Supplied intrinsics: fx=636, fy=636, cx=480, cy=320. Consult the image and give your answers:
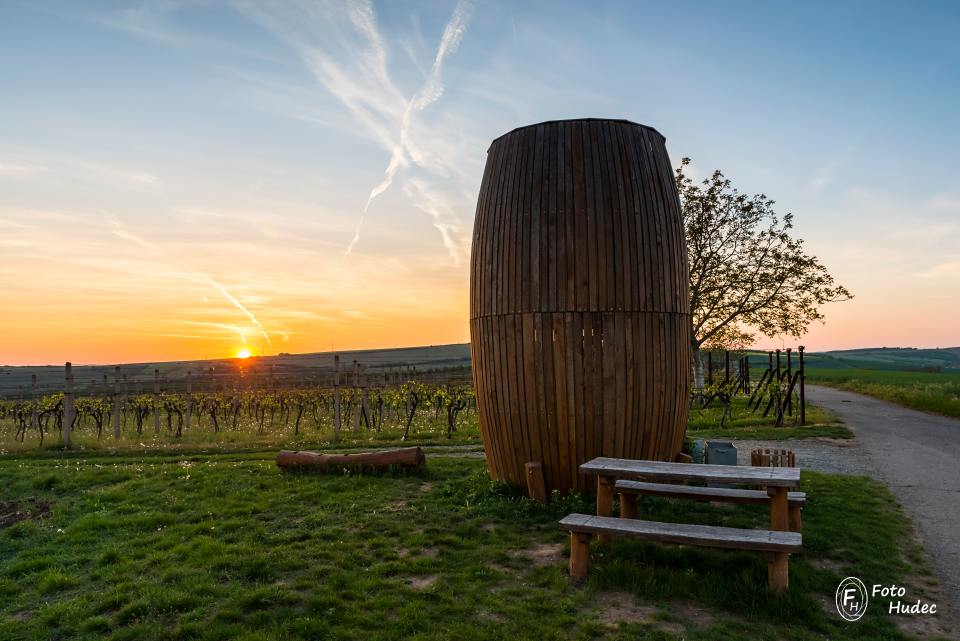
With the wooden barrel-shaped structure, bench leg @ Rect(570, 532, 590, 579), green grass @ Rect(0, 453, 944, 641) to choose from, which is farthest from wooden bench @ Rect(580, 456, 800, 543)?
the wooden barrel-shaped structure

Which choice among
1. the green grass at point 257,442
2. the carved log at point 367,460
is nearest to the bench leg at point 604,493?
the carved log at point 367,460

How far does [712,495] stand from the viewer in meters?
6.55

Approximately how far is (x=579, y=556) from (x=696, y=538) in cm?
107

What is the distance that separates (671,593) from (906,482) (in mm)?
7424

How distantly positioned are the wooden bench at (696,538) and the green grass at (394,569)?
154 millimetres

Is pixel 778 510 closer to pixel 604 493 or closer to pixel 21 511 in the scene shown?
pixel 604 493

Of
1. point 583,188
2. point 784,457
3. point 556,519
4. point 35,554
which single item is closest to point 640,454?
point 556,519

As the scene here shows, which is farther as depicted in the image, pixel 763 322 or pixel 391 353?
pixel 391 353

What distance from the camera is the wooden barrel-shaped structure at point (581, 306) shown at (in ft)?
25.8

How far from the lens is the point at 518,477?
8453 millimetres

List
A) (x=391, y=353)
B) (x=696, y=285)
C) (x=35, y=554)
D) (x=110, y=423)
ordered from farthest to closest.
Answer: (x=391, y=353), (x=110, y=423), (x=696, y=285), (x=35, y=554)

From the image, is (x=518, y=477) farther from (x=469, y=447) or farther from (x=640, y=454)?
(x=469, y=447)

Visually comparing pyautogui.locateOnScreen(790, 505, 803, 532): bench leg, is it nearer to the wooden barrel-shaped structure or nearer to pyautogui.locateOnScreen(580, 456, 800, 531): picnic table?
pyautogui.locateOnScreen(580, 456, 800, 531): picnic table

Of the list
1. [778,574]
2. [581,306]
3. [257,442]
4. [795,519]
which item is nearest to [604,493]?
[778,574]
